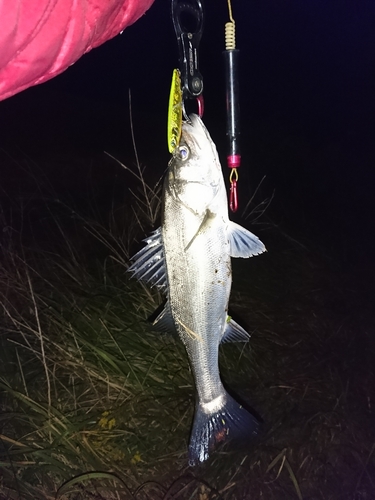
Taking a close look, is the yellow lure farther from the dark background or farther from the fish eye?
the dark background

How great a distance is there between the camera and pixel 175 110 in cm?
96

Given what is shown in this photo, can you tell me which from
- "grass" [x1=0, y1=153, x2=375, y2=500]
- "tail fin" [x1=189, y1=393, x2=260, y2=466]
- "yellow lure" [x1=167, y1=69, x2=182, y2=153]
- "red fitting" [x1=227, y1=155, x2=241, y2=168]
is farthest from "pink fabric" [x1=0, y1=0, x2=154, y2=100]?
"grass" [x1=0, y1=153, x2=375, y2=500]

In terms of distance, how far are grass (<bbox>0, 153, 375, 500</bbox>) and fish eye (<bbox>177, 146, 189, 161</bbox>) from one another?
1334mm

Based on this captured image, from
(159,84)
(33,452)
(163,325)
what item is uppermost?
(159,84)

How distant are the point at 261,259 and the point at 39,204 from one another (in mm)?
2058

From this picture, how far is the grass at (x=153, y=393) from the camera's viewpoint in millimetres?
2230

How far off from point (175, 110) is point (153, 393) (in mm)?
1827


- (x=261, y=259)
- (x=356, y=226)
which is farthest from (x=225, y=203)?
(x=356, y=226)

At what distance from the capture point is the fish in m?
1.06

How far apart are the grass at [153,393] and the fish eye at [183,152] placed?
1.33 m

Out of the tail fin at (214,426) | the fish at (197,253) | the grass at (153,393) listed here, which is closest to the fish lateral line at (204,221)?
the fish at (197,253)

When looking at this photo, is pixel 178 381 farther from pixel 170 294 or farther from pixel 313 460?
pixel 170 294

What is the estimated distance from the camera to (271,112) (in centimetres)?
486

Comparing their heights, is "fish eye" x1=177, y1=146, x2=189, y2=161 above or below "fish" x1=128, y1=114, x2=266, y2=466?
above
